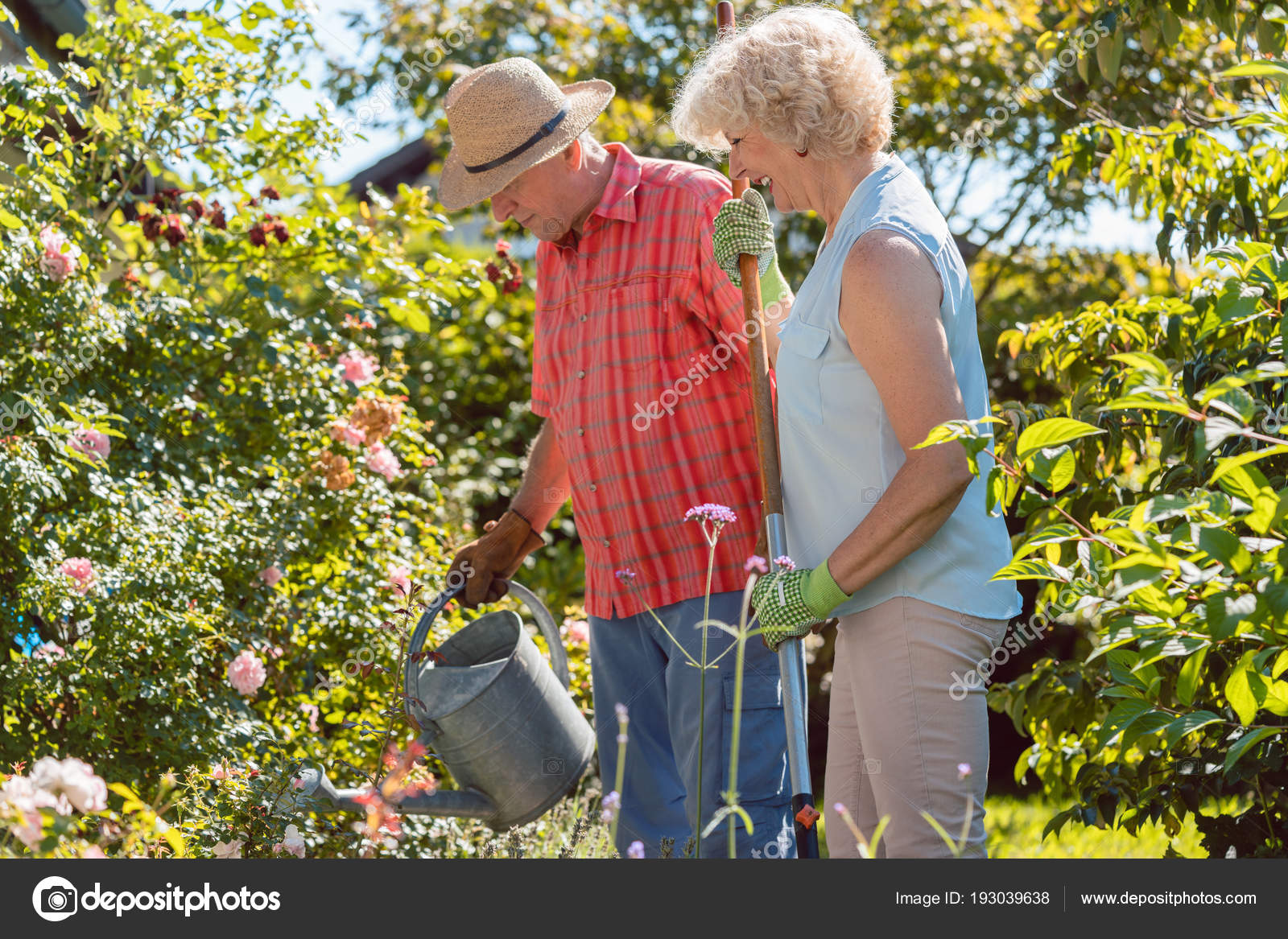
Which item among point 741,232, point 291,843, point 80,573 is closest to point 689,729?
point 291,843

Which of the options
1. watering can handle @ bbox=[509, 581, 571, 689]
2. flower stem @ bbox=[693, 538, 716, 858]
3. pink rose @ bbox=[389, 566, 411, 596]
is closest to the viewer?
flower stem @ bbox=[693, 538, 716, 858]

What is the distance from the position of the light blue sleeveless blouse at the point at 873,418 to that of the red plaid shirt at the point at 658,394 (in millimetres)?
440

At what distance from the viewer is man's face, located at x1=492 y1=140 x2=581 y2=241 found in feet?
8.02

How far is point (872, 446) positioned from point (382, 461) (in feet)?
6.47

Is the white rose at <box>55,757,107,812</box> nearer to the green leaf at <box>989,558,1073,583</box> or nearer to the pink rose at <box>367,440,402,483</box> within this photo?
the green leaf at <box>989,558,1073,583</box>

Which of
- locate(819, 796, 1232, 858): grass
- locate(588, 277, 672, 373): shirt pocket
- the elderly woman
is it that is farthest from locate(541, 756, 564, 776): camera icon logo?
locate(819, 796, 1232, 858): grass

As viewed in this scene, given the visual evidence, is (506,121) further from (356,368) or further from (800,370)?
(356,368)

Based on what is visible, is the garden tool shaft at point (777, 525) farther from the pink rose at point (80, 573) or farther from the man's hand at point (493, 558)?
the pink rose at point (80, 573)

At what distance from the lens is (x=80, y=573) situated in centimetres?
261

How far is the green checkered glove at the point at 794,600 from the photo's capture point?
1.72m

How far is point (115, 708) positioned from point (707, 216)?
169 centimetres

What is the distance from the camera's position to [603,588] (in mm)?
2457
